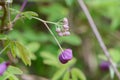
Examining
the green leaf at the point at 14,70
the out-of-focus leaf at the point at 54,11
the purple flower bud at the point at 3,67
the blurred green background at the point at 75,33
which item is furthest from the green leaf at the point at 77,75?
the out-of-focus leaf at the point at 54,11

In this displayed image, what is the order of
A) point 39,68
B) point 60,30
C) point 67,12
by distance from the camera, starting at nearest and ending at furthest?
1. point 60,30
2. point 39,68
3. point 67,12

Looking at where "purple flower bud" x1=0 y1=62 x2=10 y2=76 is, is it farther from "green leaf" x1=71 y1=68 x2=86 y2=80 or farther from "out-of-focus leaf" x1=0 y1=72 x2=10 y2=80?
"green leaf" x1=71 y1=68 x2=86 y2=80

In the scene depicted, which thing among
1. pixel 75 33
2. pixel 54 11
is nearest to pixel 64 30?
pixel 54 11

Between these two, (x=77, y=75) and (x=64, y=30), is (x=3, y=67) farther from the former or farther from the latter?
(x=77, y=75)

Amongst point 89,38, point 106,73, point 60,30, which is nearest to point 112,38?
point 89,38

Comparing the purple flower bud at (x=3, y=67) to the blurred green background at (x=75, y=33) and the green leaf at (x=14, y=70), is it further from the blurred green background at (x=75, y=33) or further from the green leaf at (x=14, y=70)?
the blurred green background at (x=75, y=33)

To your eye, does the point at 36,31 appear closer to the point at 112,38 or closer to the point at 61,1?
the point at 61,1

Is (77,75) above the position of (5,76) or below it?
below

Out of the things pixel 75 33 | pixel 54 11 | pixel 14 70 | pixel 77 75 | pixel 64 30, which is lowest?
pixel 75 33
